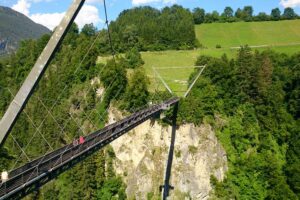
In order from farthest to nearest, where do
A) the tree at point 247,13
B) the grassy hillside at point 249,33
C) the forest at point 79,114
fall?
the tree at point 247,13, the grassy hillside at point 249,33, the forest at point 79,114

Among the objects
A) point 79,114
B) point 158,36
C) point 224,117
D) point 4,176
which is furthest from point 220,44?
point 4,176

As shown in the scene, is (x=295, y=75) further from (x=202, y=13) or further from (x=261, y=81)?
(x=202, y=13)

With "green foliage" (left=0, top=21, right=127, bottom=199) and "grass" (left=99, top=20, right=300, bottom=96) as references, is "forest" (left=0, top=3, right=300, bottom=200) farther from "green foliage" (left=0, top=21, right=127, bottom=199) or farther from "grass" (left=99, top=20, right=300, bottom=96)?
"grass" (left=99, top=20, right=300, bottom=96)

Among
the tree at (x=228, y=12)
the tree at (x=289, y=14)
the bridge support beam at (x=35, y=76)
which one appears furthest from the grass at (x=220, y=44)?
the bridge support beam at (x=35, y=76)

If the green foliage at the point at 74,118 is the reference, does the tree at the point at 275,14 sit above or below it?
above

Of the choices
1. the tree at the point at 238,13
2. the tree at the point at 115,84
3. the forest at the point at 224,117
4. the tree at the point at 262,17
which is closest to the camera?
the forest at the point at 224,117

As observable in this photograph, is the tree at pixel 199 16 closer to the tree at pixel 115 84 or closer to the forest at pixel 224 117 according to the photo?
the forest at pixel 224 117

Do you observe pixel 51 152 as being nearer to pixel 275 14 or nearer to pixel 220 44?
pixel 220 44
